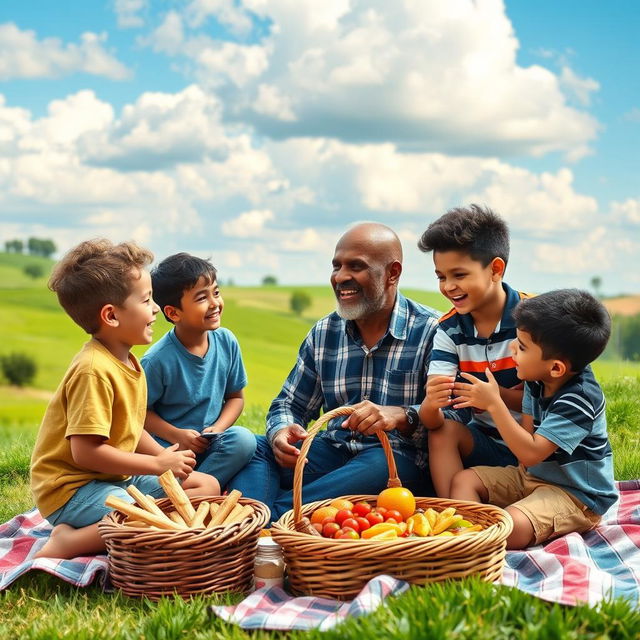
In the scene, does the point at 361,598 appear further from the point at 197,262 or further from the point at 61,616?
the point at 197,262

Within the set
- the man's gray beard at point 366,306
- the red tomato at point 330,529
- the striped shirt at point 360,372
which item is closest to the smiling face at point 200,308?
the striped shirt at point 360,372

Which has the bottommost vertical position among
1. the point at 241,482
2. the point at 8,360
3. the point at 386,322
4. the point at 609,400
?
the point at 8,360

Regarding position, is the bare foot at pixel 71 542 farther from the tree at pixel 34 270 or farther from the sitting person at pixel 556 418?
the tree at pixel 34 270

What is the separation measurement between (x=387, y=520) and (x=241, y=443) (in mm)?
1574

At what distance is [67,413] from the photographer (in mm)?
4621

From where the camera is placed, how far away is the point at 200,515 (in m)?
4.31

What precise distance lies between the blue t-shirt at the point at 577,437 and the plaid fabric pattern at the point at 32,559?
2.54 metres

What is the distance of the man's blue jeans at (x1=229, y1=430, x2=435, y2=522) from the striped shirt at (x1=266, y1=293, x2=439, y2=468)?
9 cm

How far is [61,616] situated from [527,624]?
2184 millimetres

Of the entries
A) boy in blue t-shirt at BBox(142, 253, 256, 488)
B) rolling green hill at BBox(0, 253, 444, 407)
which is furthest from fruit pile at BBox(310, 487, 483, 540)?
rolling green hill at BBox(0, 253, 444, 407)

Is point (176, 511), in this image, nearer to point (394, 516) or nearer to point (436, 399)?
point (394, 516)

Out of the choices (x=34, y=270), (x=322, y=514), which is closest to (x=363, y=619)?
(x=322, y=514)

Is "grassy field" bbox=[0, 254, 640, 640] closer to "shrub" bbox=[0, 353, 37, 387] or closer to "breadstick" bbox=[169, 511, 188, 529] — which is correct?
"breadstick" bbox=[169, 511, 188, 529]

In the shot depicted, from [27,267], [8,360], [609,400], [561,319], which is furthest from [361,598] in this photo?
[27,267]
